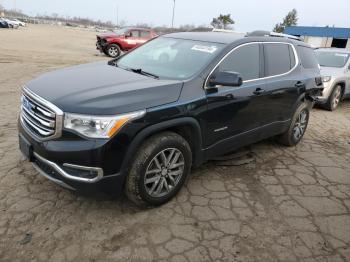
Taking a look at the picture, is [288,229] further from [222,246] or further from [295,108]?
[295,108]

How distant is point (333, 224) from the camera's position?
3.67 m

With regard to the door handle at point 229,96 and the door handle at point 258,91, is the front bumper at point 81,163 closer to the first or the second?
the door handle at point 229,96

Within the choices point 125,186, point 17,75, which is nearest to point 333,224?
point 125,186

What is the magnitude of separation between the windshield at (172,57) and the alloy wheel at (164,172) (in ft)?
2.83

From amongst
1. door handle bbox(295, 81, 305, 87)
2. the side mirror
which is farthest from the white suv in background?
the side mirror

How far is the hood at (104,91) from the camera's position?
305 cm

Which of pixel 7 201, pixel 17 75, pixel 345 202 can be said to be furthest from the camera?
pixel 17 75

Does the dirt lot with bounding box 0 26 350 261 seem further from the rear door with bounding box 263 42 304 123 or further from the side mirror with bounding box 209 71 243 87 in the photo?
the side mirror with bounding box 209 71 243 87

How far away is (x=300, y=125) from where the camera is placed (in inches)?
229

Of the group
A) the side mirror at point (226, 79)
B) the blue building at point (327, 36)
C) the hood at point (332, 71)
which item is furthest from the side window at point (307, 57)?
the blue building at point (327, 36)

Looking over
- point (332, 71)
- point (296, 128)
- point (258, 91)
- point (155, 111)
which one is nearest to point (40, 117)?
point (155, 111)

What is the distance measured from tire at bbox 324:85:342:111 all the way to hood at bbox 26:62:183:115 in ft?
21.5

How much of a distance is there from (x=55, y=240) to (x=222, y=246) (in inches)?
60.5

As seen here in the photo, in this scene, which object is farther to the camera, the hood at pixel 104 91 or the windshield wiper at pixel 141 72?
the windshield wiper at pixel 141 72
